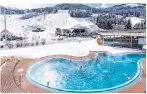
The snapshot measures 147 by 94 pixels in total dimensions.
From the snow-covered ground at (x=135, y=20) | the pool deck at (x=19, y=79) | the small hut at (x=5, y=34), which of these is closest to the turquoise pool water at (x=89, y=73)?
the pool deck at (x=19, y=79)

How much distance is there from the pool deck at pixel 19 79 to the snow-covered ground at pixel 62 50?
0.13 metres

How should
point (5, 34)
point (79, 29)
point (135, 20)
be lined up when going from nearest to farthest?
point (5, 34)
point (135, 20)
point (79, 29)

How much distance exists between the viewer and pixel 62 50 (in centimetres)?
782

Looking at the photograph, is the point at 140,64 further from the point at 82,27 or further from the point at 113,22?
the point at 82,27

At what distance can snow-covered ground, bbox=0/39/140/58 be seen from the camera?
7652 mm

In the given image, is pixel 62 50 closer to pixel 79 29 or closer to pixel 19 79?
pixel 79 29

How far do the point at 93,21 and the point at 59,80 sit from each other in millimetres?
1826

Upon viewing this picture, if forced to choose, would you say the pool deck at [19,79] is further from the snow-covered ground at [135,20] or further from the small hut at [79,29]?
the snow-covered ground at [135,20]

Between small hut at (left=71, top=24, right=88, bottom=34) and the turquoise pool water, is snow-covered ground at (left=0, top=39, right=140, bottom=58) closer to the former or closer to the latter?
the turquoise pool water

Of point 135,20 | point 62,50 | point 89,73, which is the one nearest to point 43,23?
point 62,50

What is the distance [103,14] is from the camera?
25.2 feet

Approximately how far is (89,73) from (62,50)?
931mm

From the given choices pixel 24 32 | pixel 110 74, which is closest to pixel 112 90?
pixel 110 74

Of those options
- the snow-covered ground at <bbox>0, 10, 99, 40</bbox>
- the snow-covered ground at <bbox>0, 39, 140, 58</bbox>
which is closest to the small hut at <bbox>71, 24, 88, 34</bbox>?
the snow-covered ground at <bbox>0, 10, 99, 40</bbox>
